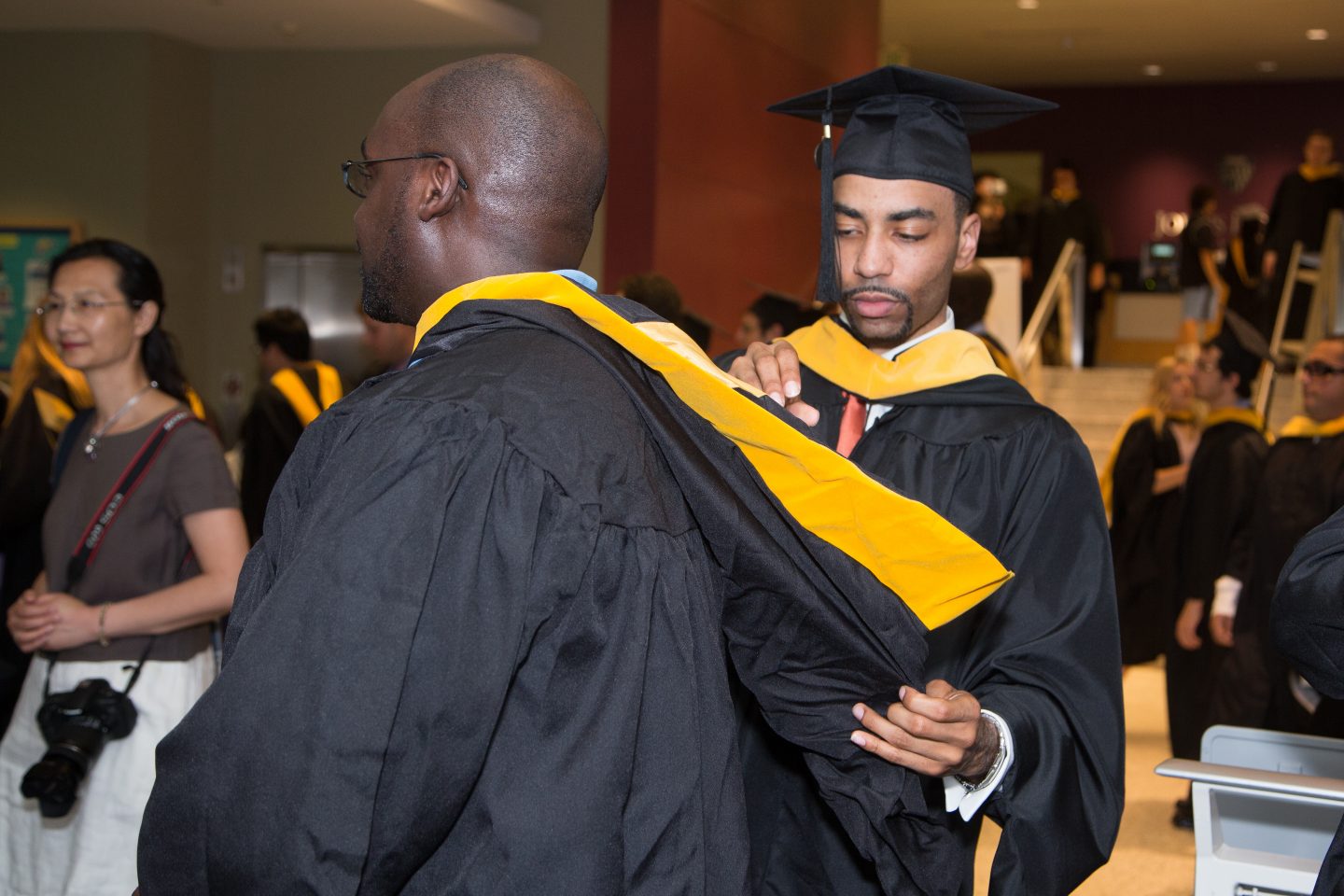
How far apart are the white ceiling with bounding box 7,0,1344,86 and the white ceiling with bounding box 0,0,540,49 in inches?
0.5

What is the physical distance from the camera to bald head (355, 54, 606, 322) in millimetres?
1321

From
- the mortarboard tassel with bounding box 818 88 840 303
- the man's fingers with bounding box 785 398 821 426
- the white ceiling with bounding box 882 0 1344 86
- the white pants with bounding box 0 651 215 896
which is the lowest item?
the white pants with bounding box 0 651 215 896

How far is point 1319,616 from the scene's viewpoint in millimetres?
1639

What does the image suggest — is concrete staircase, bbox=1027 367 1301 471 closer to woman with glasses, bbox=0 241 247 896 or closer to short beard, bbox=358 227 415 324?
woman with glasses, bbox=0 241 247 896

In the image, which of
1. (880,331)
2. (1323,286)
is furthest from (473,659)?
(1323,286)

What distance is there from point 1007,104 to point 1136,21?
42.8 ft

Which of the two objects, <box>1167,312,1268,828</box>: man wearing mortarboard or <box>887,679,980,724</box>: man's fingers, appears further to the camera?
<box>1167,312,1268,828</box>: man wearing mortarboard

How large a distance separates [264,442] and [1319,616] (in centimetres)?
396

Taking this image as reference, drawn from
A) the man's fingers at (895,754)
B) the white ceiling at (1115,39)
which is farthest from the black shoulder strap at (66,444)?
the white ceiling at (1115,39)

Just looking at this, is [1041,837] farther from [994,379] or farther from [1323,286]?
[1323,286]

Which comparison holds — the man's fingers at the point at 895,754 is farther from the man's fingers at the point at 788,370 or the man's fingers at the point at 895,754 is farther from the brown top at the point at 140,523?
the brown top at the point at 140,523

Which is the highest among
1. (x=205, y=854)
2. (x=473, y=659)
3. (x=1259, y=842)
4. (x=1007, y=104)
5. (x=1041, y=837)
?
(x=1007, y=104)

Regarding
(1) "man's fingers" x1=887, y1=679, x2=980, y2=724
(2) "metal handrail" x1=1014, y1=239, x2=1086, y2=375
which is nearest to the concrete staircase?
(2) "metal handrail" x1=1014, y1=239, x2=1086, y2=375

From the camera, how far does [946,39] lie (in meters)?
15.0
